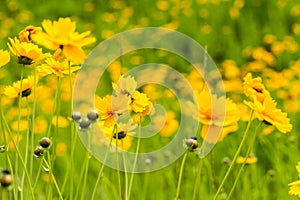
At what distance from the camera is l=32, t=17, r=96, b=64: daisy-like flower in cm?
85

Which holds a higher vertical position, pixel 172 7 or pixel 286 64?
pixel 172 7

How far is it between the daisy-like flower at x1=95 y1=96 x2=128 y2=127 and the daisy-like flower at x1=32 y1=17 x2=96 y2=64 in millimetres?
78

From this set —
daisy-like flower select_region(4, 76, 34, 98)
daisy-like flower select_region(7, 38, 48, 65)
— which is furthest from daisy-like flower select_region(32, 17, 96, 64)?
daisy-like flower select_region(4, 76, 34, 98)

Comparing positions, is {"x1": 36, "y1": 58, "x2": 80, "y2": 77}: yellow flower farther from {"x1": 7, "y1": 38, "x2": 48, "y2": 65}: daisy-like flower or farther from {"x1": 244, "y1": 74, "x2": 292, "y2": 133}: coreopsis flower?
{"x1": 244, "y1": 74, "x2": 292, "y2": 133}: coreopsis flower

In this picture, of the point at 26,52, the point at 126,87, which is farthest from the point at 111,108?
the point at 26,52

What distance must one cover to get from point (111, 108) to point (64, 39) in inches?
4.6

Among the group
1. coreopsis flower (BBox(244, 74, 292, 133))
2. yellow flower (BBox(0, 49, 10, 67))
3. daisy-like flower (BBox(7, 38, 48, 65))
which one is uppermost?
daisy-like flower (BBox(7, 38, 48, 65))

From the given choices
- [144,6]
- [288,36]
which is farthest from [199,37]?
[144,6]

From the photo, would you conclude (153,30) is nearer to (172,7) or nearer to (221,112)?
(172,7)

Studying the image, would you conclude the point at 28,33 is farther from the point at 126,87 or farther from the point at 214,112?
the point at 214,112

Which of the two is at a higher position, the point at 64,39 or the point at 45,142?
the point at 64,39

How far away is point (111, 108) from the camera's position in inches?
35.4

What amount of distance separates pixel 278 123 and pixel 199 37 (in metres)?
2.78

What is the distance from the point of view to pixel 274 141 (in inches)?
81.4
